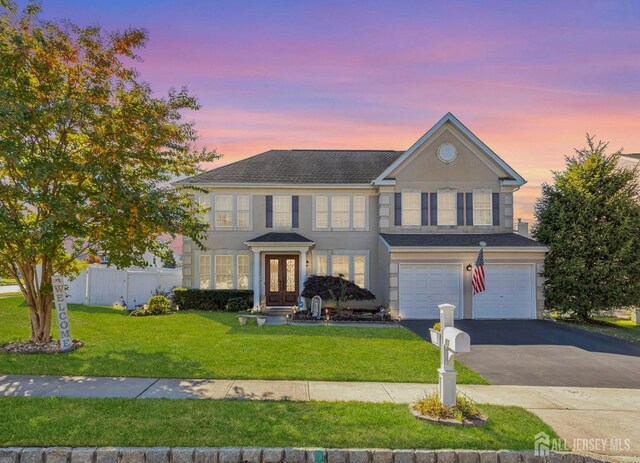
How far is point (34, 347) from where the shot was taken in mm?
11156

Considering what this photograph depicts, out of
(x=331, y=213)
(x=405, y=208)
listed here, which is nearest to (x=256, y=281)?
(x=331, y=213)

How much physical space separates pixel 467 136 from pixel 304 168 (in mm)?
8364

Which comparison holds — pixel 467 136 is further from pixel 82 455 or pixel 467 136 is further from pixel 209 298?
pixel 82 455

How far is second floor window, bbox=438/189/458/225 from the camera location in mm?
21141

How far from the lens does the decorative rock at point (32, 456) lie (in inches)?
215

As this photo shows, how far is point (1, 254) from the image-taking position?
36.5 ft

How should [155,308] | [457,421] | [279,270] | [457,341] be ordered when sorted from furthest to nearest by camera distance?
[279,270] → [155,308] → [457,341] → [457,421]

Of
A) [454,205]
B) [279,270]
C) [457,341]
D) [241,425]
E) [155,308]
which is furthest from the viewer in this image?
[279,270]

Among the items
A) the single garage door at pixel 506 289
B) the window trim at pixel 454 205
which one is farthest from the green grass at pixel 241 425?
the window trim at pixel 454 205

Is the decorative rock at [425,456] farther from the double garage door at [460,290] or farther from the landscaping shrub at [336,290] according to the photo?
the double garage door at [460,290]

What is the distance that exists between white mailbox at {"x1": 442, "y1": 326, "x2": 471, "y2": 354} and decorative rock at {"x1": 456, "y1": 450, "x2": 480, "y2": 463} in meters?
1.41

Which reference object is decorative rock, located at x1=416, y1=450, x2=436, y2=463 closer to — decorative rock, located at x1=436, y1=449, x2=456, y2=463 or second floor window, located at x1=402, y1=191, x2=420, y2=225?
decorative rock, located at x1=436, y1=449, x2=456, y2=463

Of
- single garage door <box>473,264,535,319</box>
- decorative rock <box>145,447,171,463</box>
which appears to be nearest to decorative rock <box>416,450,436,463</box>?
decorative rock <box>145,447,171,463</box>

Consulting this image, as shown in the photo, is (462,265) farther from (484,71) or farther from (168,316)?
(168,316)
